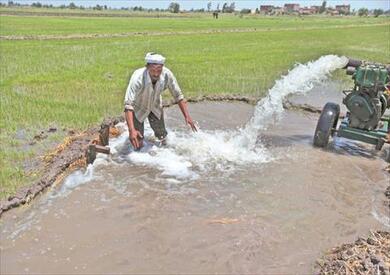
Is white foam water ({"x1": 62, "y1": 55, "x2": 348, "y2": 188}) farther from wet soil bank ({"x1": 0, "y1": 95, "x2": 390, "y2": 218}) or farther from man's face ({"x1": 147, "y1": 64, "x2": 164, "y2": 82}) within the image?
man's face ({"x1": 147, "y1": 64, "x2": 164, "y2": 82})

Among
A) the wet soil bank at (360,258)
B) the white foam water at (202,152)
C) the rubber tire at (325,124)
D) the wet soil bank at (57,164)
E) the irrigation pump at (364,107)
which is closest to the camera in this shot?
the wet soil bank at (360,258)

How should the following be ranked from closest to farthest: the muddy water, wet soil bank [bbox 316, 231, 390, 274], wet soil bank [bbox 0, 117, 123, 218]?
wet soil bank [bbox 316, 231, 390, 274] → the muddy water → wet soil bank [bbox 0, 117, 123, 218]

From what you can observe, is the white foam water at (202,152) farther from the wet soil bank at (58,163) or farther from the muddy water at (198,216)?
the wet soil bank at (58,163)

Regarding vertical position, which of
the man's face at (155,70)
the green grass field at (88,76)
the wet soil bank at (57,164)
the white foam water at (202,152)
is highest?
the man's face at (155,70)

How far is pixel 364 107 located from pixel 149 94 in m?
3.08

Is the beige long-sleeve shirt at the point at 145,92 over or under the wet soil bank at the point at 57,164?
over

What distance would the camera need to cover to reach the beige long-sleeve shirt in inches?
230

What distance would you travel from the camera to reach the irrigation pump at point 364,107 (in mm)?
6387

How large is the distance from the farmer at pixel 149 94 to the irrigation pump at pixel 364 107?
7.06ft

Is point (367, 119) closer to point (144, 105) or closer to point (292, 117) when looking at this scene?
point (292, 117)

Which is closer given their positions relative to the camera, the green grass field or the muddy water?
the muddy water

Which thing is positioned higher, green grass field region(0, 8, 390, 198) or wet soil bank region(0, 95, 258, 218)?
wet soil bank region(0, 95, 258, 218)

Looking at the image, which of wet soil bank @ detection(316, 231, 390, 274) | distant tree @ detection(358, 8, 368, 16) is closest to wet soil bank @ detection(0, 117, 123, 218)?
wet soil bank @ detection(316, 231, 390, 274)

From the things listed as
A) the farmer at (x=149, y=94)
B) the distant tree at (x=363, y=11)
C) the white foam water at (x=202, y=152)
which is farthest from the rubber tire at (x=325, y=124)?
the distant tree at (x=363, y=11)
